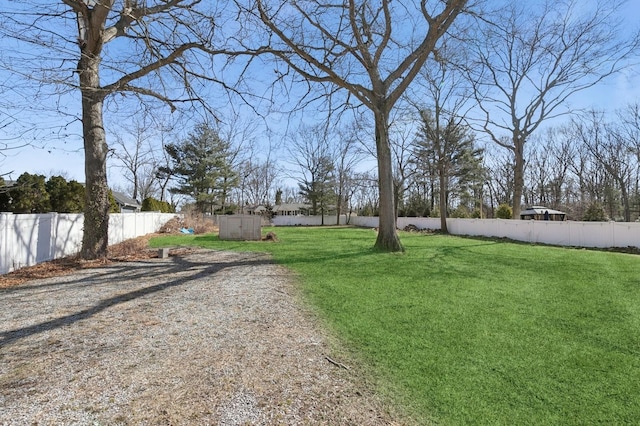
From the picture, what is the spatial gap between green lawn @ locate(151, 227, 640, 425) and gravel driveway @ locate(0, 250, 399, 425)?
1.48ft

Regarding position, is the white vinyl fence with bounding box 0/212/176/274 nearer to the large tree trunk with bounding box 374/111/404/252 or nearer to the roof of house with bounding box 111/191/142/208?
the large tree trunk with bounding box 374/111/404/252

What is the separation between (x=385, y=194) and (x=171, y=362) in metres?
7.81

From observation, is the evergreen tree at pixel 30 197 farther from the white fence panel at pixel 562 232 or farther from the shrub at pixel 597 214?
the shrub at pixel 597 214

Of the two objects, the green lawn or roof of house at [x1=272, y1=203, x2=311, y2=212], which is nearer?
the green lawn

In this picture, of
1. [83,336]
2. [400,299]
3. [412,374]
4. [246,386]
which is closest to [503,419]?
[412,374]

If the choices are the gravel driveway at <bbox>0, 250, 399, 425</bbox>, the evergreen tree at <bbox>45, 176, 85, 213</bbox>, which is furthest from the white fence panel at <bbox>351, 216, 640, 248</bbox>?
the evergreen tree at <bbox>45, 176, 85, 213</bbox>

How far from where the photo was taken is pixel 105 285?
228 inches

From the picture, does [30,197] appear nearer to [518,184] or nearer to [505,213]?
[518,184]

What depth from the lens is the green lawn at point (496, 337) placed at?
2.27 metres

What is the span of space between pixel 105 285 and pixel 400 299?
4.75 m

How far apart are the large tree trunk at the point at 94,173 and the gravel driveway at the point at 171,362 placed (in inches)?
118

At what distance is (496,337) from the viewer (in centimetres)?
338

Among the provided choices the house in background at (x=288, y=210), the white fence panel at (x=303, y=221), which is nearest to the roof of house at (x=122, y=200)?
the white fence panel at (x=303, y=221)

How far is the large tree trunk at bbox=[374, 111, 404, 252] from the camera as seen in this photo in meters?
9.63
